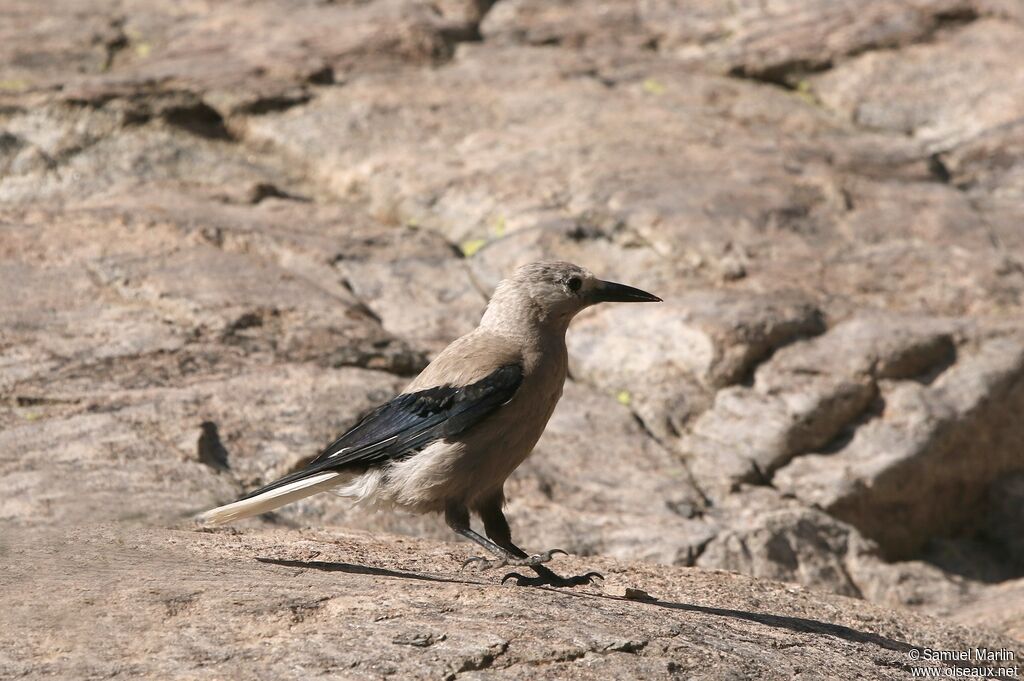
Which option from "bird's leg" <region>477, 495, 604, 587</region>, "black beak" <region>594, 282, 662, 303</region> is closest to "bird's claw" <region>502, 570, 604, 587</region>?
"bird's leg" <region>477, 495, 604, 587</region>

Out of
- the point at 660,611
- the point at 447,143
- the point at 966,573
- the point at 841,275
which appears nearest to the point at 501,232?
the point at 447,143

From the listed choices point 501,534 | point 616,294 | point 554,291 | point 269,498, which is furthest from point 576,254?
point 269,498

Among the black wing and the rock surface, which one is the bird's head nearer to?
the black wing

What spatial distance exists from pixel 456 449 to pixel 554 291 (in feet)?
3.56

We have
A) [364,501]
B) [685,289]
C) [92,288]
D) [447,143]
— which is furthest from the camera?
[447,143]

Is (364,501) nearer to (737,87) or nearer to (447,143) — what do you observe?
(447,143)

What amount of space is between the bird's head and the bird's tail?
1271 mm

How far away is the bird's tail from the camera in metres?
5.20

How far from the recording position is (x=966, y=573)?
8180 millimetres

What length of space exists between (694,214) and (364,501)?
4.66 meters

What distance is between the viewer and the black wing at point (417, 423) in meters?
5.25

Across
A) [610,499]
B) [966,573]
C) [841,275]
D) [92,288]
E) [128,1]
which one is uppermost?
[128,1]

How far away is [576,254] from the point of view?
8.98m

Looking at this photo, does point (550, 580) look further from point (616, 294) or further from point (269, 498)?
point (616, 294)
